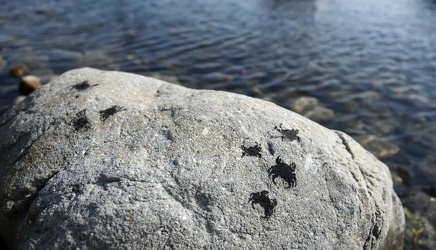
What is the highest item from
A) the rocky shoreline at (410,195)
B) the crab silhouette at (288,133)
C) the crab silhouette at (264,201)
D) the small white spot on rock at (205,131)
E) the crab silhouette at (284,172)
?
the small white spot on rock at (205,131)

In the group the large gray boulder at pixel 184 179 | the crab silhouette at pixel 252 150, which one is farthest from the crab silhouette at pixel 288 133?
the crab silhouette at pixel 252 150

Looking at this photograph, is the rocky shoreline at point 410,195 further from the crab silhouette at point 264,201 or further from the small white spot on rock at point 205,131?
the small white spot on rock at point 205,131

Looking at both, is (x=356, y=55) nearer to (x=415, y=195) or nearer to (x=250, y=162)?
(x=415, y=195)

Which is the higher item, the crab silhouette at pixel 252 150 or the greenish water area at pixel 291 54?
the crab silhouette at pixel 252 150

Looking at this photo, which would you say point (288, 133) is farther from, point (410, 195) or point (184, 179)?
point (410, 195)

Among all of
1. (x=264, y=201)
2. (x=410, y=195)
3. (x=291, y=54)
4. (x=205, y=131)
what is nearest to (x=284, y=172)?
(x=264, y=201)

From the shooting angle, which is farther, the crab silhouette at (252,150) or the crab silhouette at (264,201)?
the crab silhouette at (252,150)
